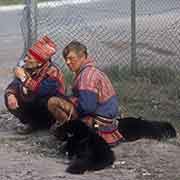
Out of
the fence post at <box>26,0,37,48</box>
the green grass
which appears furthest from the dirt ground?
the fence post at <box>26,0,37,48</box>

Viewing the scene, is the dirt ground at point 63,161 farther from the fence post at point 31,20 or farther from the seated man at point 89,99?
the fence post at point 31,20

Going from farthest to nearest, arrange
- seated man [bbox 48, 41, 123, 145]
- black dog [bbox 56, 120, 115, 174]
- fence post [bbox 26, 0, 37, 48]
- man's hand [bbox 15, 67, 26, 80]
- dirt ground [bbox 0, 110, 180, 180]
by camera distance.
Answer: fence post [bbox 26, 0, 37, 48] < man's hand [bbox 15, 67, 26, 80] < seated man [bbox 48, 41, 123, 145] < black dog [bbox 56, 120, 115, 174] < dirt ground [bbox 0, 110, 180, 180]

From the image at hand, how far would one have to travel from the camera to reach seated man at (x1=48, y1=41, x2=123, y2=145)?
6.69 m

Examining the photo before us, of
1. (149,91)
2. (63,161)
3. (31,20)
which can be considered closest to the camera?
(63,161)

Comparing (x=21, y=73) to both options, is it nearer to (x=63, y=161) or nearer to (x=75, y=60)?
→ (x=75, y=60)

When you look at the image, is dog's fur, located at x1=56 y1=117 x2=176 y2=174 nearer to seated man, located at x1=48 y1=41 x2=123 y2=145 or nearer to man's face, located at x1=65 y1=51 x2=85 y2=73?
seated man, located at x1=48 y1=41 x2=123 y2=145

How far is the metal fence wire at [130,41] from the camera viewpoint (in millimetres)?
8773

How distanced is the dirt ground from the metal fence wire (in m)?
1.14

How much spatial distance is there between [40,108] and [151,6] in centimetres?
728

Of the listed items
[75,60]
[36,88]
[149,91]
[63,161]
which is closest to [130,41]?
[149,91]

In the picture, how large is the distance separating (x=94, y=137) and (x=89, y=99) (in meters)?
0.33

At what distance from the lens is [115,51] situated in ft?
37.8

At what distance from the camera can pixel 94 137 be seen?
650 centimetres

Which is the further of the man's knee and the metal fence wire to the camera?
the metal fence wire
